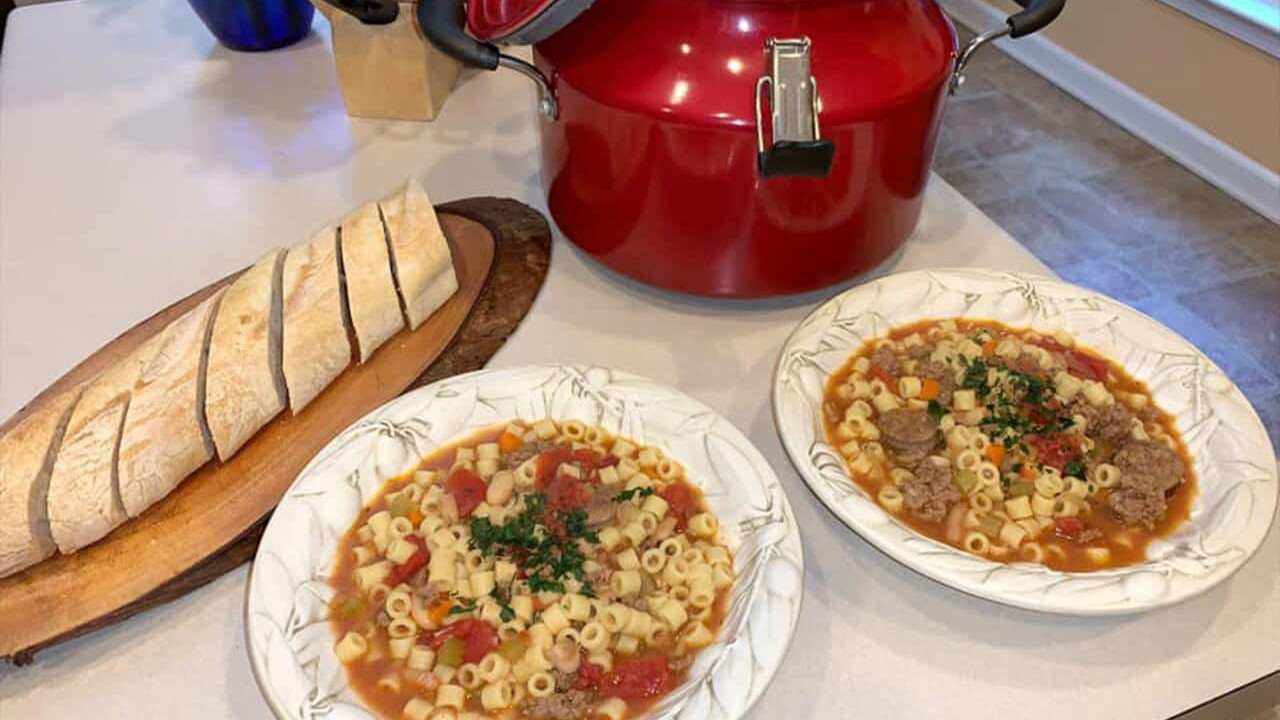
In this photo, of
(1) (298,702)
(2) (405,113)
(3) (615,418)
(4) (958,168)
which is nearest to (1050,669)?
(3) (615,418)

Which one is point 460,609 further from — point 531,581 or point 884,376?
point 884,376

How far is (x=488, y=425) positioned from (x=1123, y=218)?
2.85 m

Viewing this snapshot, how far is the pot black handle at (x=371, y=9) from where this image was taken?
4.86 feet

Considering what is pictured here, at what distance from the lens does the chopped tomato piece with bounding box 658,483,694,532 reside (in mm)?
1007

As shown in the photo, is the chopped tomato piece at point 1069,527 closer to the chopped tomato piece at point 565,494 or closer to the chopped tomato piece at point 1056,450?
the chopped tomato piece at point 1056,450

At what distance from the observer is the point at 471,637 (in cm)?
90

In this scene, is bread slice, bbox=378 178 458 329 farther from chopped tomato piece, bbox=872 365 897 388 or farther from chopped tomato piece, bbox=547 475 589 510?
chopped tomato piece, bbox=872 365 897 388

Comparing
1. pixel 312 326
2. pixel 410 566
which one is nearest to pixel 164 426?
pixel 312 326

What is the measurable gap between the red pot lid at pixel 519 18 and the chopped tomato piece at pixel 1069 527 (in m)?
0.75

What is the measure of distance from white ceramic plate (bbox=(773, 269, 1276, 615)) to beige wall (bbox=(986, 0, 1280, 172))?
2.52 m

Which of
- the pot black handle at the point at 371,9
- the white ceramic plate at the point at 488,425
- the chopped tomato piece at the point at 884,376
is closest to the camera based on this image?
the white ceramic plate at the point at 488,425

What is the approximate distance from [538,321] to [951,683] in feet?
2.37

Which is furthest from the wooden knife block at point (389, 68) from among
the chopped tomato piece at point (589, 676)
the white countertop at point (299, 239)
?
the chopped tomato piece at point (589, 676)

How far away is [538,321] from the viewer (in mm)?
1353
